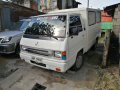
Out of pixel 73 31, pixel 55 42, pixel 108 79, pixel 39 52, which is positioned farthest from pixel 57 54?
pixel 108 79

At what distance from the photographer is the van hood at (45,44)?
421 centimetres

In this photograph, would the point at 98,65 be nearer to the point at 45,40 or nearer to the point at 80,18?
the point at 80,18

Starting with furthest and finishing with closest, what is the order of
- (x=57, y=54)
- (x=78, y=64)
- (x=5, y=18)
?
(x=5, y=18) < (x=78, y=64) < (x=57, y=54)

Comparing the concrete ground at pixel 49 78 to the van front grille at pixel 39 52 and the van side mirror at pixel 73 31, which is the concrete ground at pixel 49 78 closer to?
the van front grille at pixel 39 52

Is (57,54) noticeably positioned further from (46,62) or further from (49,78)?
(49,78)

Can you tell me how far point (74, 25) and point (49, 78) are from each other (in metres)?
1.96

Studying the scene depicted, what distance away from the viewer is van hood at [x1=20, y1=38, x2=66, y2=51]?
4.21 metres

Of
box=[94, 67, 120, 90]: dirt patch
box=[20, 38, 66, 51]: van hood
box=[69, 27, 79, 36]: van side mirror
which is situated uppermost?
box=[69, 27, 79, 36]: van side mirror

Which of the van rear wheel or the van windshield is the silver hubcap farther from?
the van windshield

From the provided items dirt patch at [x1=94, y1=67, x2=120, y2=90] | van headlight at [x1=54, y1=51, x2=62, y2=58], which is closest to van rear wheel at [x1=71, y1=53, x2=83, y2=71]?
dirt patch at [x1=94, y1=67, x2=120, y2=90]

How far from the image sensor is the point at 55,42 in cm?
431

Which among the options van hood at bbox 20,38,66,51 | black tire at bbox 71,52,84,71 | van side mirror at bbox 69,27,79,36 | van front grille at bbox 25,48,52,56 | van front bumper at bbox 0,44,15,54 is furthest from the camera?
van front bumper at bbox 0,44,15,54

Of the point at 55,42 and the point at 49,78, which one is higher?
the point at 55,42

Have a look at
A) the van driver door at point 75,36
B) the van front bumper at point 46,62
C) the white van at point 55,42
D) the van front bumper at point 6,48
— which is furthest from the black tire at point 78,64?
the van front bumper at point 6,48
